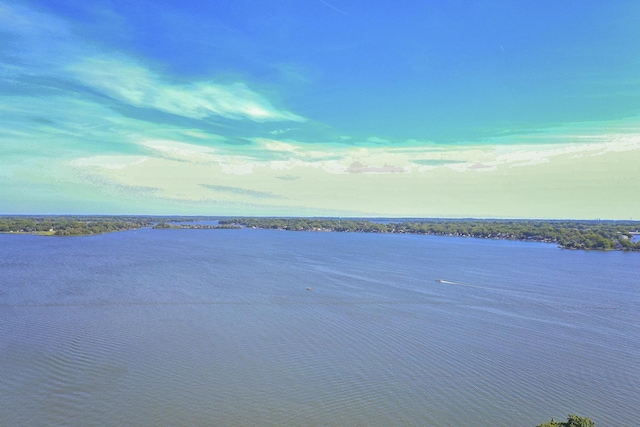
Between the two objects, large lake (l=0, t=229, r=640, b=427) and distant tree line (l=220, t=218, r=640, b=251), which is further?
distant tree line (l=220, t=218, r=640, b=251)

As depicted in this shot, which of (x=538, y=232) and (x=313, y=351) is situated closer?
(x=313, y=351)

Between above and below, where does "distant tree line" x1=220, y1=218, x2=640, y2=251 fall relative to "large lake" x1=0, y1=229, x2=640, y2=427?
above

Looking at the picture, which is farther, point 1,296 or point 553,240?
point 553,240

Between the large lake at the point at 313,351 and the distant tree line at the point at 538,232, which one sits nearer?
the large lake at the point at 313,351

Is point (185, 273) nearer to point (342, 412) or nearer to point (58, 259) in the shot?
point (58, 259)

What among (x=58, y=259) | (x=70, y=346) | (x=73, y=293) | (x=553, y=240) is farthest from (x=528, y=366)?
(x=553, y=240)

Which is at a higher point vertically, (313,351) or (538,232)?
(538,232)

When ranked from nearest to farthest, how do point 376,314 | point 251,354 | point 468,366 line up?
point 468,366 < point 251,354 < point 376,314

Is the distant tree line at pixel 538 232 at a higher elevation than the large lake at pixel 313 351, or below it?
higher
